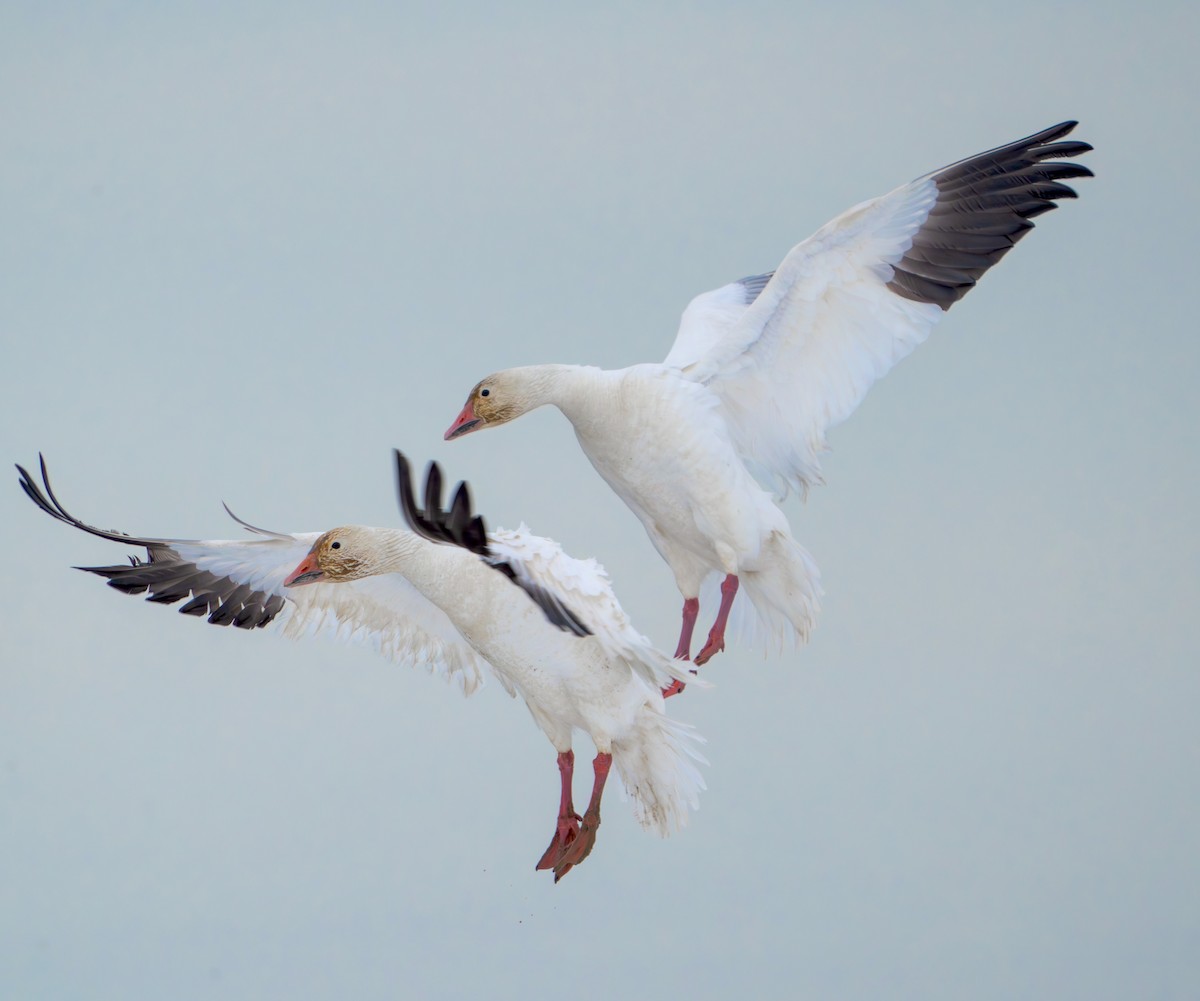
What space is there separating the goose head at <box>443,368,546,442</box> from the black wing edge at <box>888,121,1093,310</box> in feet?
6.60

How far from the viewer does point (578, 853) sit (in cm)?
945

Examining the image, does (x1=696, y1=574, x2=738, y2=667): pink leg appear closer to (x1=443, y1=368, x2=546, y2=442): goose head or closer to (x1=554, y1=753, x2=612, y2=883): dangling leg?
(x1=554, y1=753, x2=612, y2=883): dangling leg

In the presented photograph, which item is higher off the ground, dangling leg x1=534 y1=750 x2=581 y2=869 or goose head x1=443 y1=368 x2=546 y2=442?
goose head x1=443 y1=368 x2=546 y2=442

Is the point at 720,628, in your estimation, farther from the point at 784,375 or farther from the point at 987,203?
the point at 987,203

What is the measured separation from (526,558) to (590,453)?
4.25 feet

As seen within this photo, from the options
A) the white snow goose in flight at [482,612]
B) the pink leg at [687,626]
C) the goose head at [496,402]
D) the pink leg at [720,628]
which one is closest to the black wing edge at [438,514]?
the white snow goose in flight at [482,612]

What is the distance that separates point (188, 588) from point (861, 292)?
A: 3.85 metres

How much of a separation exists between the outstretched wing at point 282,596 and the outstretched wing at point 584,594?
148 centimetres

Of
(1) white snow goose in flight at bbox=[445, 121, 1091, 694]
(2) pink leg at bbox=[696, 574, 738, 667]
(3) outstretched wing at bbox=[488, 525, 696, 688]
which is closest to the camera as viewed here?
(3) outstretched wing at bbox=[488, 525, 696, 688]

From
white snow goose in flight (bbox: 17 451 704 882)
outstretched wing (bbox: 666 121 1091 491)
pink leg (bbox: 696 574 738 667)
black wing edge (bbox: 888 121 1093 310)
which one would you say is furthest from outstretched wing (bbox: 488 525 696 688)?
black wing edge (bbox: 888 121 1093 310)

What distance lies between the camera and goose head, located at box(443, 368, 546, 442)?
9.48 meters

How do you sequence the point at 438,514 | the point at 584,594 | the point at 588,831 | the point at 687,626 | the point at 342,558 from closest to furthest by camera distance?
the point at 438,514
the point at 584,594
the point at 342,558
the point at 588,831
the point at 687,626

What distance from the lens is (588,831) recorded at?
9.42 metres

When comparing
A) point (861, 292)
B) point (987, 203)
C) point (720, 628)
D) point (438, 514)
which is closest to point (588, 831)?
point (720, 628)
